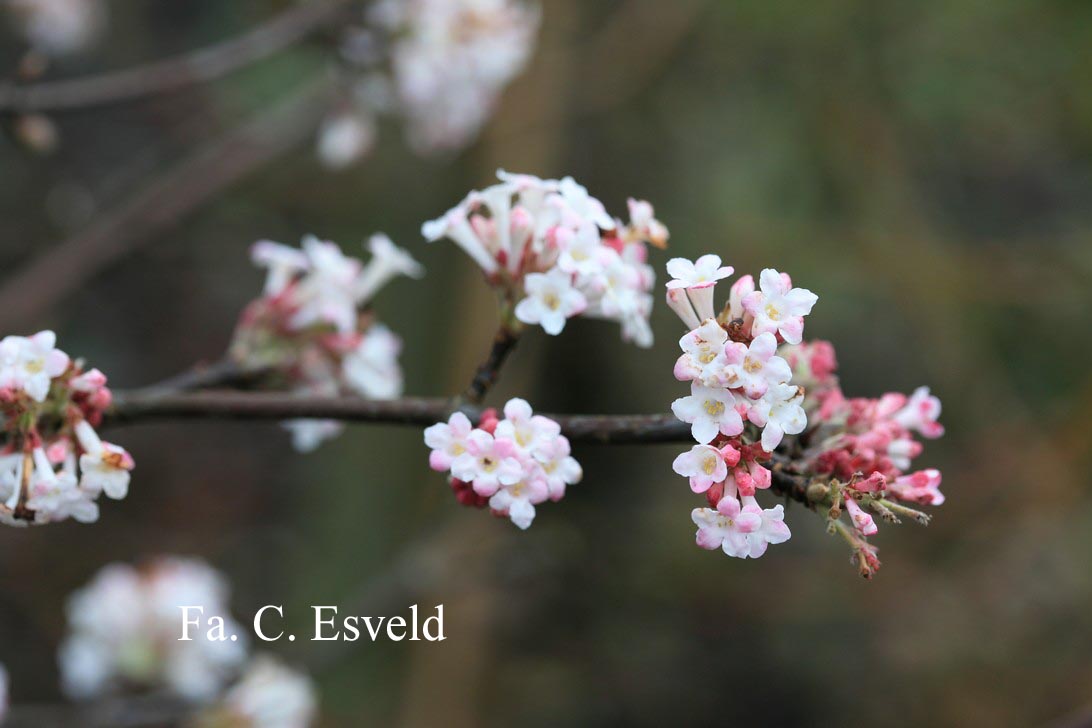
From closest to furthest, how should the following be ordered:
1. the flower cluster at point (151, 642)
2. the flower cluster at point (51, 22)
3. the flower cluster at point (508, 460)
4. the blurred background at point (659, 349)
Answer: the flower cluster at point (508, 460)
the flower cluster at point (151, 642)
the flower cluster at point (51, 22)
the blurred background at point (659, 349)

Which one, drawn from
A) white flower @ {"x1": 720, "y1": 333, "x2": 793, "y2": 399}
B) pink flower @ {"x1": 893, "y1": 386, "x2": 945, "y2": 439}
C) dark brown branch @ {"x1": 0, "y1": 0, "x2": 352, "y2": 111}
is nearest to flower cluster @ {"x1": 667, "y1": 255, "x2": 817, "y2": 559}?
white flower @ {"x1": 720, "y1": 333, "x2": 793, "y2": 399}

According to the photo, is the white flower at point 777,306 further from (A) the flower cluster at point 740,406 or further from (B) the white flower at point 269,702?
(B) the white flower at point 269,702

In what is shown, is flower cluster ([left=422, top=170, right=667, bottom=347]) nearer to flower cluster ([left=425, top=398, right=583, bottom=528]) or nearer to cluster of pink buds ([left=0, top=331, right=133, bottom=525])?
flower cluster ([left=425, top=398, right=583, bottom=528])

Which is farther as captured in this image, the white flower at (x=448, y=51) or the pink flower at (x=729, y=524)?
the white flower at (x=448, y=51)

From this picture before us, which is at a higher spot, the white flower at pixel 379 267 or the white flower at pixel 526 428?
the white flower at pixel 379 267

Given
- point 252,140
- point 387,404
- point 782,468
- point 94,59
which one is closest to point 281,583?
point 252,140

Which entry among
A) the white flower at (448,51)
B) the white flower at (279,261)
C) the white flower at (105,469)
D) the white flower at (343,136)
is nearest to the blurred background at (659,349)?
the white flower at (343,136)

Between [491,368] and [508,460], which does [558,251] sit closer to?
[491,368]

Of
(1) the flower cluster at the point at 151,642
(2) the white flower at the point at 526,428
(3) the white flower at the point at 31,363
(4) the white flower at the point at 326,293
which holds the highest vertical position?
(4) the white flower at the point at 326,293
